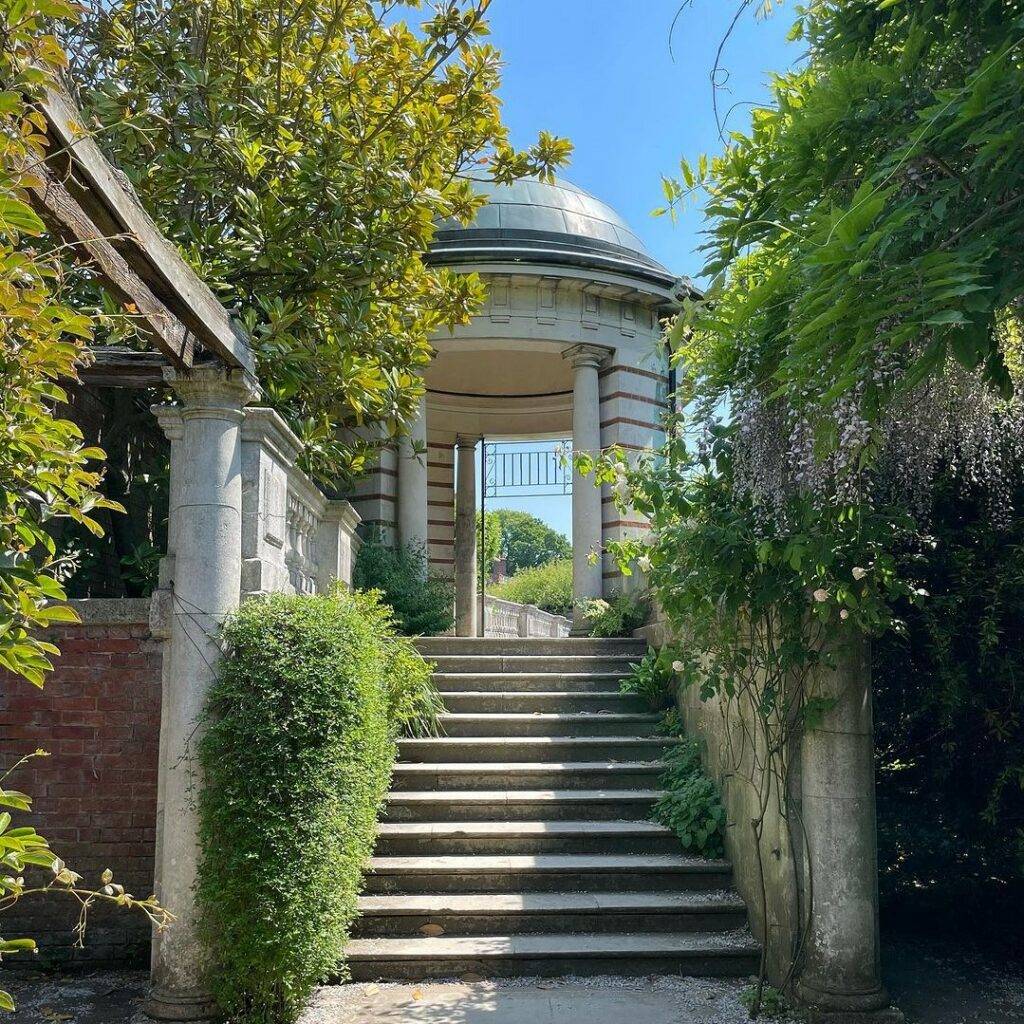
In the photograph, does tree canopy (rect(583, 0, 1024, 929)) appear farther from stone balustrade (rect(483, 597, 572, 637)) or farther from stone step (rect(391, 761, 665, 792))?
stone balustrade (rect(483, 597, 572, 637))

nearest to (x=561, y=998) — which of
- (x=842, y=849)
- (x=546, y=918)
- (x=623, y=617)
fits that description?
(x=546, y=918)

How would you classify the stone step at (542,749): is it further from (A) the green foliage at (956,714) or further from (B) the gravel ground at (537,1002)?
(B) the gravel ground at (537,1002)

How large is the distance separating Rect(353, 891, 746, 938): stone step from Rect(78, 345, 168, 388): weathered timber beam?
293cm

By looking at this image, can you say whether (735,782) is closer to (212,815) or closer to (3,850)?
(212,815)

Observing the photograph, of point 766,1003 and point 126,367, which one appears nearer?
point 766,1003

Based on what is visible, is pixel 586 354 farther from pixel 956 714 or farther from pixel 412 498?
pixel 956 714

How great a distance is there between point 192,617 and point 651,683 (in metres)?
3.90

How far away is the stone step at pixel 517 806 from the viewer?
6.02 meters

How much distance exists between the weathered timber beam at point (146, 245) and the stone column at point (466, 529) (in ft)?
31.6

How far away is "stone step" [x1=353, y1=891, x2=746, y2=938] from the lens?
5.04m

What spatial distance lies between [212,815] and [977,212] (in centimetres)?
366

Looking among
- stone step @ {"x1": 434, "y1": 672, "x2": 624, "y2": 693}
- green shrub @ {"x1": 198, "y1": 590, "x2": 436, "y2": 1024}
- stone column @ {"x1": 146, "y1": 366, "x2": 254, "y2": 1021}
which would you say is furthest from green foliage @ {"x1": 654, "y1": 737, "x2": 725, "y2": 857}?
stone column @ {"x1": 146, "y1": 366, "x2": 254, "y2": 1021}

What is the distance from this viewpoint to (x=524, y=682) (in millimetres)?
7734

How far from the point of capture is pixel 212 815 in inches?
163
